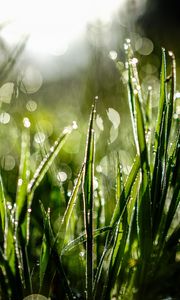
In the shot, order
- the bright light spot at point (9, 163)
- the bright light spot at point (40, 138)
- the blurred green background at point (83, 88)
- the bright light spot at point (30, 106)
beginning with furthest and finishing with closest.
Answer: the bright light spot at point (9, 163)
the blurred green background at point (83, 88)
the bright light spot at point (30, 106)
the bright light spot at point (40, 138)

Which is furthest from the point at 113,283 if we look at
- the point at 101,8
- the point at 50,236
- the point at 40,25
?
the point at 101,8

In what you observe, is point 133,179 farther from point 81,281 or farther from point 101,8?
point 101,8

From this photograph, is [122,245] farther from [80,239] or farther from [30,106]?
[30,106]

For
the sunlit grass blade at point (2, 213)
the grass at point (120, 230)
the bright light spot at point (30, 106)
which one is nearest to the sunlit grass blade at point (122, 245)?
the grass at point (120, 230)

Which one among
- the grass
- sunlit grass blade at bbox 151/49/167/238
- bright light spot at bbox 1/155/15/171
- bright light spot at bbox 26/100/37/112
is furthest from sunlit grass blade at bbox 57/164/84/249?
bright light spot at bbox 1/155/15/171

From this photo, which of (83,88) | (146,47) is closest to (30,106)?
(83,88)

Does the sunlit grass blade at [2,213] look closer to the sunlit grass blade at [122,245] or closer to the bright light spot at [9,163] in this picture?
the sunlit grass blade at [122,245]

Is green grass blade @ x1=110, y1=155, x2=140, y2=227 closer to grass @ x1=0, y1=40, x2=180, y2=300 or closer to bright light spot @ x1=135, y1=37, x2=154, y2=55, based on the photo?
grass @ x1=0, y1=40, x2=180, y2=300

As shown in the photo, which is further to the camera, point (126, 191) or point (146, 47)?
point (146, 47)

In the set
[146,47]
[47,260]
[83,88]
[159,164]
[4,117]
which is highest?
[146,47]

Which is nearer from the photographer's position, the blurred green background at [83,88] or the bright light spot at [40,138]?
the bright light spot at [40,138]

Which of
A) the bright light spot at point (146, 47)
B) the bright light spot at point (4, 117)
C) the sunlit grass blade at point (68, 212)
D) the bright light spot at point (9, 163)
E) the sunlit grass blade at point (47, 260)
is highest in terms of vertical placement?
the bright light spot at point (146, 47)
